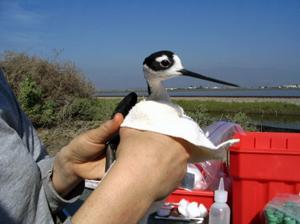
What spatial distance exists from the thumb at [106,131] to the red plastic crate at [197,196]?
1.29 meters

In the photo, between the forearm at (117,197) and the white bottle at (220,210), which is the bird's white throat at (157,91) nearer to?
the forearm at (117,197)

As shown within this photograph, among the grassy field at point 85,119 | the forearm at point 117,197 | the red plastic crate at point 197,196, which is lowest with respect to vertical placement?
the grassy field at point 85,119

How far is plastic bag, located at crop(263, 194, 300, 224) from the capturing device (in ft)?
7.65

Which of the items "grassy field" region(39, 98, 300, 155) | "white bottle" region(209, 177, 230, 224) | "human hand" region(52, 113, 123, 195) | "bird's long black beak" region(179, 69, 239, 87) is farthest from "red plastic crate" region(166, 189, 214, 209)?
"grassy field" region(39, 98, 300, 155)

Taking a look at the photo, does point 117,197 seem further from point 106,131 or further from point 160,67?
point 160,67

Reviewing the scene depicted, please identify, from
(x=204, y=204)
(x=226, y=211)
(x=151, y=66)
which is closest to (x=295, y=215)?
(x=226, y=211)

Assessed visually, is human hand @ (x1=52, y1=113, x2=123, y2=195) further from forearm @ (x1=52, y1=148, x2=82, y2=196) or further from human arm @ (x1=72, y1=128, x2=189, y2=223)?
human arm @ (x1=72, y1=128, x2=189, y2=223)

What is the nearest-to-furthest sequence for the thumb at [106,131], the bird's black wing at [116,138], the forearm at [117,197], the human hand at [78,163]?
the forearm at [117,197]
the thumb at [106,131]
the bird's black wing at [116,138]
the human hand at [78,163]

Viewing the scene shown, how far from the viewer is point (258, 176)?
2637 millimetres

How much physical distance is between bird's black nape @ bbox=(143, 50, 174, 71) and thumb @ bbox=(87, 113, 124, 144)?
0.47 meters

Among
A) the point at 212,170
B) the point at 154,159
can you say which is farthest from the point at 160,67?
the point at 212,170

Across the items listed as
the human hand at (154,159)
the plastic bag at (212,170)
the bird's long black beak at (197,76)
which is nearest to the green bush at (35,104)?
the plastic bag at (212,170)

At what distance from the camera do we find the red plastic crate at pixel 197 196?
287 cm

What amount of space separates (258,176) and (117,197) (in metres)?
1.58
